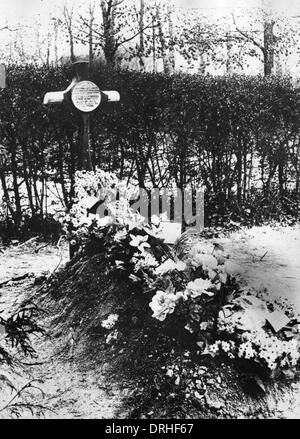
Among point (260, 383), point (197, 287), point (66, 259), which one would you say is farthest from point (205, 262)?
point (66, 259)

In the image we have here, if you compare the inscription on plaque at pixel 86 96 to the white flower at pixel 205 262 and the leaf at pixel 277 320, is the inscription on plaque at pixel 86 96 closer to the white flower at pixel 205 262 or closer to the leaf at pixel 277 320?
the white flower at pixel 205 262

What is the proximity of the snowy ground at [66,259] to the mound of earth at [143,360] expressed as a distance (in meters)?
0.09

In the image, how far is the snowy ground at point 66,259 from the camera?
2883 mm

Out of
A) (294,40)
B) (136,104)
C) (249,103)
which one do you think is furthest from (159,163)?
(294,40)

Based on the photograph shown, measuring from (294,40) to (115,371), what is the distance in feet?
42.1

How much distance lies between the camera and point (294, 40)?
13.6m

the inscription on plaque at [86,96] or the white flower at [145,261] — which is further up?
the inscription on plaque at [86,96]

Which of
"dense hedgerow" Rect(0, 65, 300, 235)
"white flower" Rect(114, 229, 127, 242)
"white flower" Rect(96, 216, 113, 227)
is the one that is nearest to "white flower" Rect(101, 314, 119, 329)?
"white flower" Rect(114, 229, 127, 242)

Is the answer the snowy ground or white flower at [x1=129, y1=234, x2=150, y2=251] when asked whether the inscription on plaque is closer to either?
the snowy ground

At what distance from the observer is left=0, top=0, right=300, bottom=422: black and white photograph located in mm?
2854

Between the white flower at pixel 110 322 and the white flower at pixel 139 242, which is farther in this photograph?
the white flower at pixel 139 242

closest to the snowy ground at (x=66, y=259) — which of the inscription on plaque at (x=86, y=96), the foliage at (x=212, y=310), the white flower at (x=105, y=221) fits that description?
the foliage at (x=212, y=310)

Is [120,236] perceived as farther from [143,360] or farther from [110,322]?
[143,360]

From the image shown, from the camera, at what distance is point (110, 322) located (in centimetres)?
350
